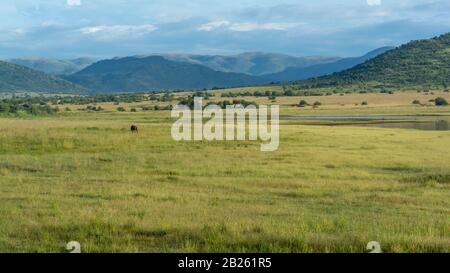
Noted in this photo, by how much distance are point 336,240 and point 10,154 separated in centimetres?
2612

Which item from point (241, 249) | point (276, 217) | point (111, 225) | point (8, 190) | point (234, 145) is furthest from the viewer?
point (234, 145)

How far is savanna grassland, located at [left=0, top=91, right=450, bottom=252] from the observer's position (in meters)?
12.9

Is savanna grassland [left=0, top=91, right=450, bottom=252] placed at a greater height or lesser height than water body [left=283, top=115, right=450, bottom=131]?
greater

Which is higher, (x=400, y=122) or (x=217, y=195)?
(x=217, y=195)

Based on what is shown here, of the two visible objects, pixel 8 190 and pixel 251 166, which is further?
pixel 251 166

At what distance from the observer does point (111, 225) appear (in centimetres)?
1420

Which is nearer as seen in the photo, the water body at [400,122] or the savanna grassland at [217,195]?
the savanna grassland at [217,195]

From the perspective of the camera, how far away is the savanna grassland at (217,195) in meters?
12.9

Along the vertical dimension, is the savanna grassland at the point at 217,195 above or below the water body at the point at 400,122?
above

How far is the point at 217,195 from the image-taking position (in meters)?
20.0

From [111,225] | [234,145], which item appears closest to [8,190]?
[111,225]

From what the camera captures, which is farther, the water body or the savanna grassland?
the water body

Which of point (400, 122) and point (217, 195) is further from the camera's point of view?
point (400, 122)

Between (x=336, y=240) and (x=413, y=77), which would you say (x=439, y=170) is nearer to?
(x=336, y=240)
